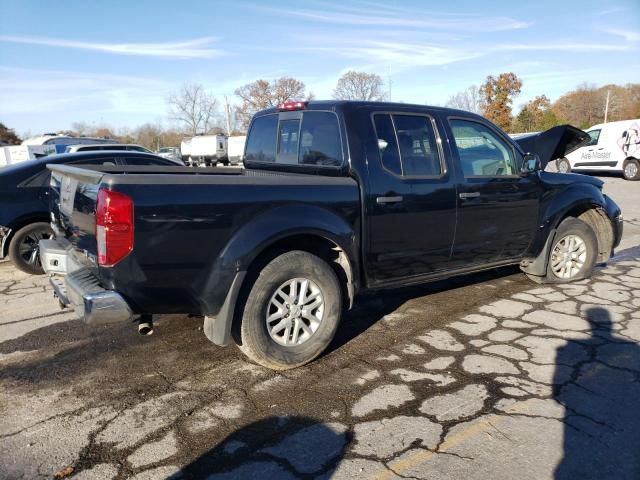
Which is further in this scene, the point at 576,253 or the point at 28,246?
the point at 28,246

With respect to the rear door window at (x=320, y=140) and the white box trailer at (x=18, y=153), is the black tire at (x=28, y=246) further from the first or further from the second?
the white box trailer at (x=18, y=153)

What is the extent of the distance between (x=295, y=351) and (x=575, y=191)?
3729 mm

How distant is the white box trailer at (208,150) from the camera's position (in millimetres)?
38797

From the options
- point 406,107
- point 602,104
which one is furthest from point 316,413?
point 602,104

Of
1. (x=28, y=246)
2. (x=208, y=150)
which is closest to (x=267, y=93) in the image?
(x=208, y=150)

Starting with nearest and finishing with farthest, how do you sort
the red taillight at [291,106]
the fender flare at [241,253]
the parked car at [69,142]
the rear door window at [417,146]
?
the fender flare at [241,253]
the rear door window at [417,146]
the red taillight at [291,106]
the parked car at [69,142]

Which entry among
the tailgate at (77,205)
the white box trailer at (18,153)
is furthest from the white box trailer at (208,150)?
the tailgate at (77,205)

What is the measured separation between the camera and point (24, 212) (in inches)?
235

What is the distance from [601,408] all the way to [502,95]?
161 ft

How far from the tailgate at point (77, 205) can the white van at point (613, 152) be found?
685 inches

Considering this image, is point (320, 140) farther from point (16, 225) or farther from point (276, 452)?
point (16, 225)

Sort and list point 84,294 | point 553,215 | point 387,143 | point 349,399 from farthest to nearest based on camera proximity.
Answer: point 553,215 < point 387,143 < point 349,399 < point 84,294

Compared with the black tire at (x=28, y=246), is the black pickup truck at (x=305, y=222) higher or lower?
higher

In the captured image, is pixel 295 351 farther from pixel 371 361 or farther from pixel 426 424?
pixel 426 424
